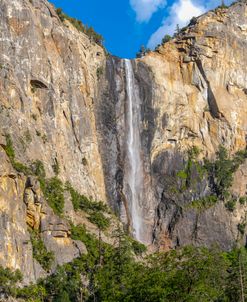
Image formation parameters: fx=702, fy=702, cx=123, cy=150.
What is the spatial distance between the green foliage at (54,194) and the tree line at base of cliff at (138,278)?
12.1 feet

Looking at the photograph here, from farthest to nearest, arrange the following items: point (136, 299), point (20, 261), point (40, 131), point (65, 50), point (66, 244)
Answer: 1. point (65, 50)
2. point (40, 131)
3. point (66, 244)
4. point (20, 261)
5. point (136, 299)

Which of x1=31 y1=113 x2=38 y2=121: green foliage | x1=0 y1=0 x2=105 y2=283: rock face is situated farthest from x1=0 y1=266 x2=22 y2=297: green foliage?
x1=31 y1=113 x2=38 y2=121: green foliage

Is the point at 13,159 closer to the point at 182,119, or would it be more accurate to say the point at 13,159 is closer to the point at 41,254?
the point at 41,254

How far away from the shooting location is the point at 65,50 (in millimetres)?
70812

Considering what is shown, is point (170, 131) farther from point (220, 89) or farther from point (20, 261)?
point (20, 261)

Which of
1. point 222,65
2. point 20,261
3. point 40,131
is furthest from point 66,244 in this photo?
point 222,65

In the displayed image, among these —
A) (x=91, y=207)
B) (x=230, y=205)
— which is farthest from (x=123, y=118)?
(x=230, y=205)

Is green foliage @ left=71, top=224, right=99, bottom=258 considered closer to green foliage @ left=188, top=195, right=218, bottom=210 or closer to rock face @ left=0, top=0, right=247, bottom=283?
rock face @ left=0, top=0, right=247, bottom=283

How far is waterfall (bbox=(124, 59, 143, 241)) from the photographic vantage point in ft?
234

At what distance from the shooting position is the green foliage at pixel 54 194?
58750 millimetres

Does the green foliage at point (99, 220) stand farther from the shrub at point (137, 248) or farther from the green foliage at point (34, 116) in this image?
the green foliage at point (34, 116)

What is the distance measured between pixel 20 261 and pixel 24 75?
2055 cm

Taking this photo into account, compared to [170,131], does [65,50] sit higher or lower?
higher

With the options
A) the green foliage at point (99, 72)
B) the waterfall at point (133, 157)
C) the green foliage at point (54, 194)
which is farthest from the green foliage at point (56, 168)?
the green foliage at point (99, 72)
